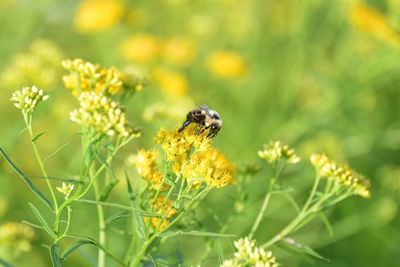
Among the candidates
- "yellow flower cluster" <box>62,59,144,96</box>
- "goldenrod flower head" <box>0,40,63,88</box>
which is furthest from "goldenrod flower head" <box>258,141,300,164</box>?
"goldenrod flower head" <box>0,40,63,88</box>

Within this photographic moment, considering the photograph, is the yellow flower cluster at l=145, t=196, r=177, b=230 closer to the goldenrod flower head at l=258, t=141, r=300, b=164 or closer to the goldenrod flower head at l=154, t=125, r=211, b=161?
the goldenrod flower head at l=154, t=125, r=211, b=161

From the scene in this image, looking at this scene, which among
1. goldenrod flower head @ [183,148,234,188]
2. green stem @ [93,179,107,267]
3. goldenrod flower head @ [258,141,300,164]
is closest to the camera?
goldenrod flower head @ [183,148,234,188]

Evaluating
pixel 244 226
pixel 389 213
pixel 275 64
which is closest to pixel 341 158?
pixel 389 213

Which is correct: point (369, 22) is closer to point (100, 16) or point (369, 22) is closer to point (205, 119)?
point (100, 16)

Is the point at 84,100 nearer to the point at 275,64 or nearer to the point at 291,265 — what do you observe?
the point at 291,265

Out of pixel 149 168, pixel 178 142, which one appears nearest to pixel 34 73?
pixel 149 168

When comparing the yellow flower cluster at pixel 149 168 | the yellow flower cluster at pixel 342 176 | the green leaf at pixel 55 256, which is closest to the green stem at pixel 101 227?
the yellow flower cluster at pixel 149 168
